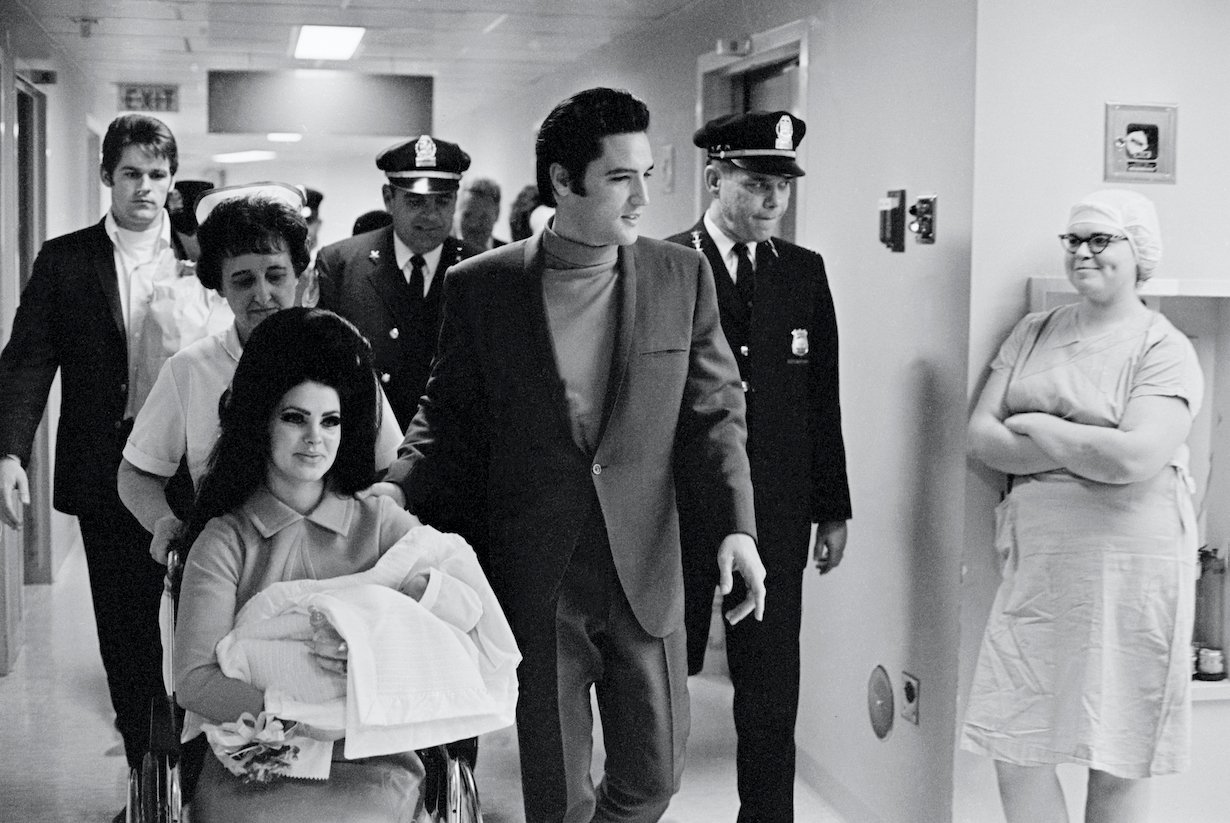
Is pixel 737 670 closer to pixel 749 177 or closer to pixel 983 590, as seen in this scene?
pixel 983 590

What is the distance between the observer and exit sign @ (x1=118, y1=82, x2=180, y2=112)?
16.7 feet

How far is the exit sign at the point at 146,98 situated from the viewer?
16.7 ft

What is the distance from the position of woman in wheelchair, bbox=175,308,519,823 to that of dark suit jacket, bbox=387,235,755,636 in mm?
284

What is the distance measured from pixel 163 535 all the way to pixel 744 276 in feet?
5.14

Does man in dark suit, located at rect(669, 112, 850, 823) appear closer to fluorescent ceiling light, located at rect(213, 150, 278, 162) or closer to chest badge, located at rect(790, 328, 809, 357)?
chest badge, located at rect(790, 328, 809, 357)

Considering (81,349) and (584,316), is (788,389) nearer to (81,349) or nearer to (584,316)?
(584,316)

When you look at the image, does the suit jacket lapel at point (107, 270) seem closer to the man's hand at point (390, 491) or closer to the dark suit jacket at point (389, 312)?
the dark suit jacket at point (389, 312)

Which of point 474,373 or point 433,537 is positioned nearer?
point 433,537

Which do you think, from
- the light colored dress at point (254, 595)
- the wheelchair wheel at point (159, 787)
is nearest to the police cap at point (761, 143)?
the light colored dress at point (254, 595)

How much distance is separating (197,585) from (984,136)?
80.4 inches

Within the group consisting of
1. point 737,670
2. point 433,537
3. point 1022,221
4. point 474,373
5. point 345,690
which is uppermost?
point 1022,221

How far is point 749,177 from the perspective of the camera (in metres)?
3.48

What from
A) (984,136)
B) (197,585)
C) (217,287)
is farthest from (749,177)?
(197,585)

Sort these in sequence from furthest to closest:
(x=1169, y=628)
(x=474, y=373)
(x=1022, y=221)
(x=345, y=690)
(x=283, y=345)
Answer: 1. (x=1022, y=221)
2. (x=1169, y=628)
3. (x=474, y=373)
4. (x=283, y=345)
5. (x=345, y=690)
